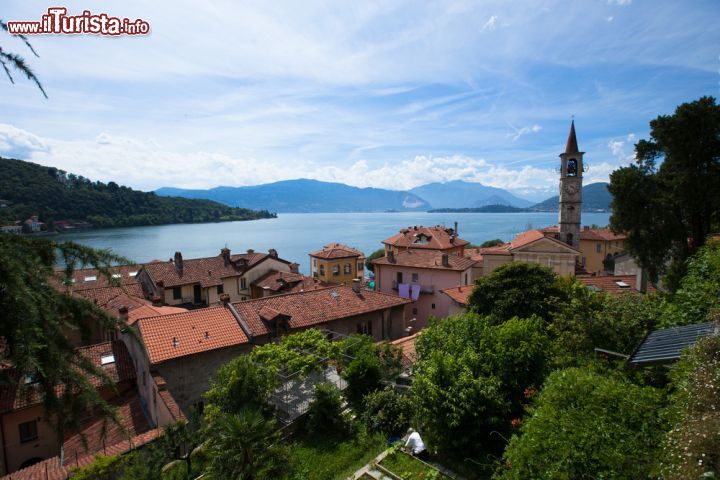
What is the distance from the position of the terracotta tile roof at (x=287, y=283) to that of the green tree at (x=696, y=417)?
30619mm

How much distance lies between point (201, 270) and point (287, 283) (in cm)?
910

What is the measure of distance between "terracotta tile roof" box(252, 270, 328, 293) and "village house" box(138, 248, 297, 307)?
177 cm

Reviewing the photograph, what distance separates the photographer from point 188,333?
58.7ft

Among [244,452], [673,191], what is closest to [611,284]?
[673,191]

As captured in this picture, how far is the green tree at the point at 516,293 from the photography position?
63.6 ft

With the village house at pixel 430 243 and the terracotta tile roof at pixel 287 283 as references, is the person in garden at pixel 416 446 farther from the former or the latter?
the village house at pixel 430 243

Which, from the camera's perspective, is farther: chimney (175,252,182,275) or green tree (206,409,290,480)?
chimney (175,252,182,275)

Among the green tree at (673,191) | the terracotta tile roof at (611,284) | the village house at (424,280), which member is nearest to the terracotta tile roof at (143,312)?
the village house at (424,280)

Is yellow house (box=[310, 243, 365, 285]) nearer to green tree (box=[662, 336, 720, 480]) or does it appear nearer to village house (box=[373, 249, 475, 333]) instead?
village house (box=[373, 249, 475, 333])

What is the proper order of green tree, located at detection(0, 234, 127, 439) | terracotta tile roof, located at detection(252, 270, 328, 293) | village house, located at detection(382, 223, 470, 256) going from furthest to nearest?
village house, located at detection(382, 223, 470, 256), terracotta tile roof, located at detection(252, 270, 328, 293), green tree, located at detection(0, 234, 127, 439)

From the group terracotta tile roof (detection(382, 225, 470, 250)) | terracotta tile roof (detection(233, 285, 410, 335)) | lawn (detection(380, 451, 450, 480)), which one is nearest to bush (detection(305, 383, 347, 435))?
lawn (detection(380, 451, 450, 480))

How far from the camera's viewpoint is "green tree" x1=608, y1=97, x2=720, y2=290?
1952cm

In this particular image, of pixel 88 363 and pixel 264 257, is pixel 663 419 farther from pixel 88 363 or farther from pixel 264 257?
pixel 264 257

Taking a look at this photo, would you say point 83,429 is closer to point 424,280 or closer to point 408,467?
point 408,467
